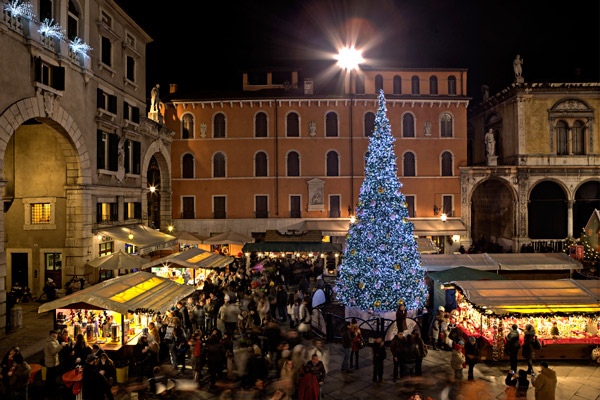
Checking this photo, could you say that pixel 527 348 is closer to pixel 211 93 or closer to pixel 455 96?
pixel 455 96

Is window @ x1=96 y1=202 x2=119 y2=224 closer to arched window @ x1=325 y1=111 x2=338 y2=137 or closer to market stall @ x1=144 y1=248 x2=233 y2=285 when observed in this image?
market stall @ x1=144 y1=248 x2=233 y2=285

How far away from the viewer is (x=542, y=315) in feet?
35.2

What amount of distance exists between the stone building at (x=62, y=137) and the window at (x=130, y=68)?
0.51 m

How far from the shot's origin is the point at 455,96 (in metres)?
28.8

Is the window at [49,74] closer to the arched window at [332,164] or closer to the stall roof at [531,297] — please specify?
the stall roof at [531,297]

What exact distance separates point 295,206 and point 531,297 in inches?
758

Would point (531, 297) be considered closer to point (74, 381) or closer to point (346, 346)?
point (346, 346)

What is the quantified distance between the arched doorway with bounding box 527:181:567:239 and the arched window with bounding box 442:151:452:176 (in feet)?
22.3

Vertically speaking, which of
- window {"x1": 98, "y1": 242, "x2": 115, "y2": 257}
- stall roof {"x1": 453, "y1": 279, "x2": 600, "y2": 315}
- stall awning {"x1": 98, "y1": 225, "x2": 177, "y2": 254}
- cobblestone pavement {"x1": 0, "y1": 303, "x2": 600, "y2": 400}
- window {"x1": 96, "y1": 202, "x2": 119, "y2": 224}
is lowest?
cobblestone pavement {"x1": 0, "y1": 303, "x2": 600, "y2": 400}

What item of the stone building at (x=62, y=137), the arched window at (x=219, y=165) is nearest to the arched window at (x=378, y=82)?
the arched window at (x=219, y=165)

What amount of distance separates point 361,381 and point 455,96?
81.5ft

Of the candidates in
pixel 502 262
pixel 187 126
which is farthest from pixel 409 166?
pixel 187 126

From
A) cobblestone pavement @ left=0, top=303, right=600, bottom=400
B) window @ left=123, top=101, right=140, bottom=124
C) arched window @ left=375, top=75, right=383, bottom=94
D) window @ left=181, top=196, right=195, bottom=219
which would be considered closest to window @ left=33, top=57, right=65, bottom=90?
window @ left=123, top=101, right=140, bottom=124

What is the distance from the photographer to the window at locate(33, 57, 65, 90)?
49.3ft
